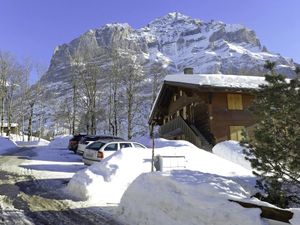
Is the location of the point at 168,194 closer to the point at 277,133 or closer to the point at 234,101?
the point at 277,133

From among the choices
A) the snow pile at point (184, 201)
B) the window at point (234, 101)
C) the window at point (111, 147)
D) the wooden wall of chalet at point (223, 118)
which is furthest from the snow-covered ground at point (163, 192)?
the window at point (234, 101)

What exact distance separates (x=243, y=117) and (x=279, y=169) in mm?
18622

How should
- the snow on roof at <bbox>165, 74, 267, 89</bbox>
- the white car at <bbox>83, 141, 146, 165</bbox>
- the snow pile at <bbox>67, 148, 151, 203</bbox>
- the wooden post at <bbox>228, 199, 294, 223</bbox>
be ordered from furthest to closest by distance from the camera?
the snow on roof at <bbox>165, 74, 267, 89</bbox> → the white car at <bbox>83, 141, 146, 165</bbox> → the snow pile at <bbox>67, 148, 151, 203</bbox> → the wooden post at <bbox>228, 199, 294, 223</bbox>

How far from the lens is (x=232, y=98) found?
27.4 m

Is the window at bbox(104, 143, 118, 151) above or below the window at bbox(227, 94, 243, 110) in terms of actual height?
below

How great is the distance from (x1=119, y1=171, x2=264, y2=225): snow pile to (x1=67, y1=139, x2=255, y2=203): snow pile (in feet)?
8.05

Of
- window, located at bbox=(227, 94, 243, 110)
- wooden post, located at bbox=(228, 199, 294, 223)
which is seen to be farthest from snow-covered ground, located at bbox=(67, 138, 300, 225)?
window, located at bbox=(227, 94, 243, 110)

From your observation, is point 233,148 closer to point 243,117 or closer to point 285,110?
point 243,117

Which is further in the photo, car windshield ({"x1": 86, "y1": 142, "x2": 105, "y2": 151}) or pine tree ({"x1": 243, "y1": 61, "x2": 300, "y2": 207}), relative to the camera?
car windshield ({"x1": 86, "y1": 142, "x2": 105, "y2": 151})

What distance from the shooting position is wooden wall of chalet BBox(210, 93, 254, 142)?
2688 centimetres

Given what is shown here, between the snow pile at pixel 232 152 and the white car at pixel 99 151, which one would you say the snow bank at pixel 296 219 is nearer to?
the white car at pixel 99 151

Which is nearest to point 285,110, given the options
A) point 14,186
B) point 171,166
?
point 171,166

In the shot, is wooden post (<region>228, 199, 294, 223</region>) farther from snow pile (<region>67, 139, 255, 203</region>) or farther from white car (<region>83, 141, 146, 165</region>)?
white car (<region>83, 141, 146, 165</region>)

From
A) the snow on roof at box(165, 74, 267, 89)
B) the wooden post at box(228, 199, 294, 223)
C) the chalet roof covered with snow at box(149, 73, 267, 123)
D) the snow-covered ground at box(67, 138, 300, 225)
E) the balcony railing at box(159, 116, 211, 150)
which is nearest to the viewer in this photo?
the wooden post at box(228, 199, 294, 223)
